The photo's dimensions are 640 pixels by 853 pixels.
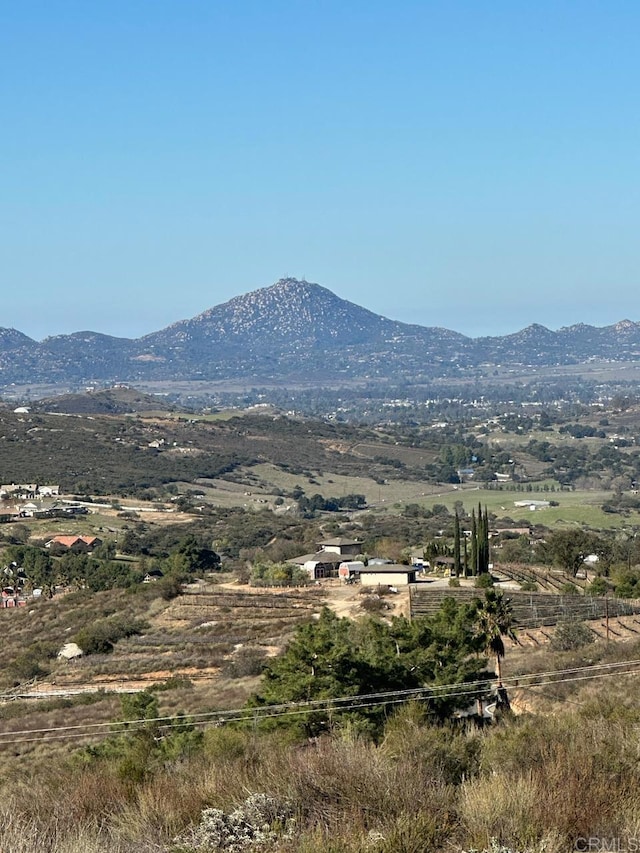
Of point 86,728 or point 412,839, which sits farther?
point 86,728

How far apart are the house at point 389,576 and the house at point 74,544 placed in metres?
25.7

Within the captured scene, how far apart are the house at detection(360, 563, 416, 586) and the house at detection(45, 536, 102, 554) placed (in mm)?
25737

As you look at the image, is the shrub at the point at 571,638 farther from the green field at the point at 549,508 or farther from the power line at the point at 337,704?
the green field at the point at 549,508

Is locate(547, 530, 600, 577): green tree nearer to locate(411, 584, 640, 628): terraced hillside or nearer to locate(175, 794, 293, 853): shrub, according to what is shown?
locate(411, 584, 640, 628): terraced hillside

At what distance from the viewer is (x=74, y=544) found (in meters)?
74.8

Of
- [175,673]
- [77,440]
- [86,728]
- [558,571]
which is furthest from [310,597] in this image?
[77,440]

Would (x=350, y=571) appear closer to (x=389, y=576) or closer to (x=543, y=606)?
(x=389, y=576)

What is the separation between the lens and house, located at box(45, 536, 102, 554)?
2879 inches

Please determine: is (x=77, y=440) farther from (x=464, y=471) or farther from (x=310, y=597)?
(x=310, y=597)

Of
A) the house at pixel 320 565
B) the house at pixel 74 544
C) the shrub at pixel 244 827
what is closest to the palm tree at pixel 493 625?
the shrub at pixel 244 827

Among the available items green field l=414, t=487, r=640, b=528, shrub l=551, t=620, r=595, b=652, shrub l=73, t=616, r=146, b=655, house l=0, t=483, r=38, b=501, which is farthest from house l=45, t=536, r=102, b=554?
shrub l=551, t=620, r=595, b=652

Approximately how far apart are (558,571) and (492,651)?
32.2 meters

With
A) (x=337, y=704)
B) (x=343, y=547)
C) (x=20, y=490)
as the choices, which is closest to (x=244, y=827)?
(x=337, y=704)

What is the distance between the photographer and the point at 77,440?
145 meters
